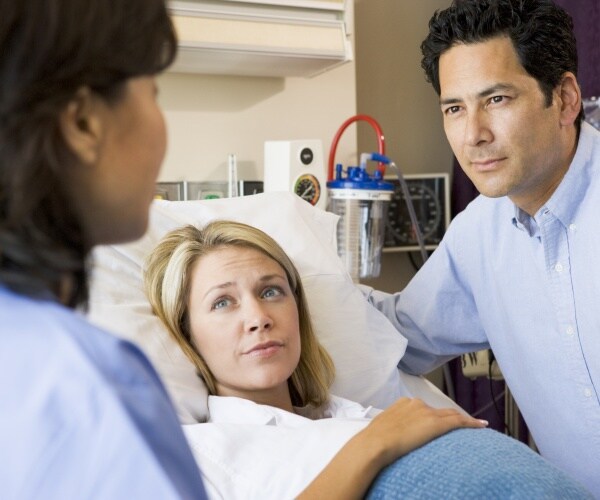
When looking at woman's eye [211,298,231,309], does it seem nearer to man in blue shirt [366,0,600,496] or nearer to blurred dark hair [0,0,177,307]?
man in blue shirt [366,0,600,496]

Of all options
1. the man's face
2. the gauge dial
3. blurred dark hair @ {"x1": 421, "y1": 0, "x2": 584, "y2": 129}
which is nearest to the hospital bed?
the man's face

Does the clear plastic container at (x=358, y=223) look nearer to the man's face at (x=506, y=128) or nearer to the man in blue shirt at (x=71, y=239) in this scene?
the man's face at (x=506, y=128)

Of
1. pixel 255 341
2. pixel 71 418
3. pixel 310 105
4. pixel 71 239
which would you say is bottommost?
pixel 255 341

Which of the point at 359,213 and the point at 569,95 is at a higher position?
the point at 569,95

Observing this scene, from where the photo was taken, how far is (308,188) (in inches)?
87.1

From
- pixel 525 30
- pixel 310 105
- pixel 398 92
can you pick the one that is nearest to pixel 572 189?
pixel 525 30

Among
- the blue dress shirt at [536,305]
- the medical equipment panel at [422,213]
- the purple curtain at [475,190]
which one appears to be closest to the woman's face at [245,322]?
the blue dress shirt at [536,305]

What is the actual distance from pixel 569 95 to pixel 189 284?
2.67 ft

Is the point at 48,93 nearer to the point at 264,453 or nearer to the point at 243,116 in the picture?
the point at 264,453

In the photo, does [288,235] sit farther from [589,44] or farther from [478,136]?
[589,44]

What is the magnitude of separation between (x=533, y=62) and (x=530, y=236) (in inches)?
12.9

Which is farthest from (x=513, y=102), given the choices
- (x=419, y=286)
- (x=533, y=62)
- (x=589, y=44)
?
(x=589, y=44)

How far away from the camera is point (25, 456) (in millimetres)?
516

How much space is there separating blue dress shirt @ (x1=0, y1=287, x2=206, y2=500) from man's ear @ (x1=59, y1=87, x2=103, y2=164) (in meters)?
0.11
